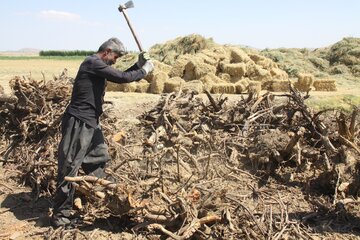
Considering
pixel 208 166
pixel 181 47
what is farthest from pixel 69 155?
pixel 181 47

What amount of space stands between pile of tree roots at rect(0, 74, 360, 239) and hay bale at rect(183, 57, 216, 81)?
463cm

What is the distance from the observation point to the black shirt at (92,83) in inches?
164

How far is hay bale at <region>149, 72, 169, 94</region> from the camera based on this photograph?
11539 millimetres

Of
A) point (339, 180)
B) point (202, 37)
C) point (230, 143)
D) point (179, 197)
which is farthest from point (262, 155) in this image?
point (202, 37)

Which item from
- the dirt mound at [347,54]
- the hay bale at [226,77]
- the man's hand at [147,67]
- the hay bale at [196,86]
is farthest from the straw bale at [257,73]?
the man's hand at [147,67]

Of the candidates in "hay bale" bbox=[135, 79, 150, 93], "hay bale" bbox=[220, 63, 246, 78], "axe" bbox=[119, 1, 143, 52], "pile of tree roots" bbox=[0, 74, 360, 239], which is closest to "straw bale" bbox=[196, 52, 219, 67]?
"hay bale" bbox=[220, 63, 246, 78]

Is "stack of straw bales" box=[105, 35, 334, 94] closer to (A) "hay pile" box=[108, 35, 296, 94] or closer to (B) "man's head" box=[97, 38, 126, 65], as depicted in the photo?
(A) "hay pile" box=[108, 35, 296, 94]

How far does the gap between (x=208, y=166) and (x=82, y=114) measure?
4.25 feet

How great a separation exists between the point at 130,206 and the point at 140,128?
9.86ft

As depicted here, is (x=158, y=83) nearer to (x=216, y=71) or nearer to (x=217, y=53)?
(x=216, y=71)

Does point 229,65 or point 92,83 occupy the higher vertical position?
point 92,83

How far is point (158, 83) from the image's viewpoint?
1152 centimetres

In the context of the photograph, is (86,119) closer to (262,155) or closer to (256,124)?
(262,155)

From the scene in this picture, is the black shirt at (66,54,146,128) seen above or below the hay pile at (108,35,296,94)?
above
